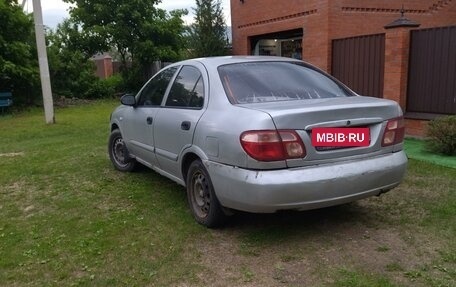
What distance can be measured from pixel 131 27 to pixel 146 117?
15916mm

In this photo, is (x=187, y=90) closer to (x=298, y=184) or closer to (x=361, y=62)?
(x=298, y=184)

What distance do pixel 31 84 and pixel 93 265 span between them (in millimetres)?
14693

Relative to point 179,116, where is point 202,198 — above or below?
below

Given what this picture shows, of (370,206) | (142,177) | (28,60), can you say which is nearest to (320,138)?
(370,206)

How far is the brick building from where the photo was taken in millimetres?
8984

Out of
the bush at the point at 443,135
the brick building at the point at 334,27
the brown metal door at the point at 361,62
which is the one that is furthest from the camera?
the brown metal door at the point at 361,62

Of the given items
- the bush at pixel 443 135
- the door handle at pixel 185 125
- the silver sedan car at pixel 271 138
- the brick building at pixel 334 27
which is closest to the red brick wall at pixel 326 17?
the brick building at pixel 334 27

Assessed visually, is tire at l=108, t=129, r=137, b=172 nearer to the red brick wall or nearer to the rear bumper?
the rear bumper

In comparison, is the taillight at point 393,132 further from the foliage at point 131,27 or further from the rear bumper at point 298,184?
the foliage at point 131,27

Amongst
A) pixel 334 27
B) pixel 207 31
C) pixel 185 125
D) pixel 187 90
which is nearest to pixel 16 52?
pixel 207 31

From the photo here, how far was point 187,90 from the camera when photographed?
467 cm

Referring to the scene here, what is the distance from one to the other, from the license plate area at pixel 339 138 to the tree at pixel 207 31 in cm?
1616

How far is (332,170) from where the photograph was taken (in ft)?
11.9

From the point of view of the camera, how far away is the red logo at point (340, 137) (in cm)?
360
